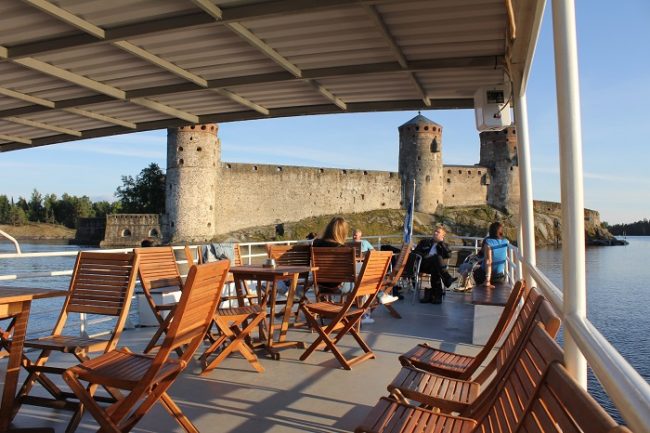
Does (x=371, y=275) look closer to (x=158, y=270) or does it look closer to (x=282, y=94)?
(x=158, y=270)

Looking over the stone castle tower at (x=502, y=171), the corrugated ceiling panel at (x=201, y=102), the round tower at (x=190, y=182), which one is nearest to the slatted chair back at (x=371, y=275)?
the corrugated ceiling panel at (x=201, y=102)

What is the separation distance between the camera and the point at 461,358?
2.41m

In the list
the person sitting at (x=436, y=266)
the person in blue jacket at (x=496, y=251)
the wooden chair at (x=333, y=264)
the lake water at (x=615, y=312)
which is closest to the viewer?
the wooden chair at (x=333, y=264)

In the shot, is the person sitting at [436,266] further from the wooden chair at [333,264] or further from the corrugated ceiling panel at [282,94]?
the corrugated ceiling panel at [282,94]

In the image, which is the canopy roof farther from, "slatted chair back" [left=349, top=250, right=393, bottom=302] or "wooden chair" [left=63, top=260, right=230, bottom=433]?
"wooden chair" [left=63, top=260, right=230, bottom=433]

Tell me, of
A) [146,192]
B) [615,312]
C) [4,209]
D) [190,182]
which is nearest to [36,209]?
[4,209]

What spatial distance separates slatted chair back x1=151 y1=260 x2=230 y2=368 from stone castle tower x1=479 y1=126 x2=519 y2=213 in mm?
44198

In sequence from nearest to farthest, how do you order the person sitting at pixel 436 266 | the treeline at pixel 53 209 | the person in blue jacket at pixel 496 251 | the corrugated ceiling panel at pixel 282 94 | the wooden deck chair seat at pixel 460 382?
the wooden deck chair seat at pixel 460 382 → the corrugated ceiling panel at pixel 282 94 → the person in blue jacket at pixel 496 251 → the person sitting at pixel 436 266 → the treeline at pixel 53 209

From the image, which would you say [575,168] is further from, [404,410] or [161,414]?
[161,414]

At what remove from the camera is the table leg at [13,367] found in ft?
6.59

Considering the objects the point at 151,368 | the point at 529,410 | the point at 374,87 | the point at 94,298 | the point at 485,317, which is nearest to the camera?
the point at 529,410

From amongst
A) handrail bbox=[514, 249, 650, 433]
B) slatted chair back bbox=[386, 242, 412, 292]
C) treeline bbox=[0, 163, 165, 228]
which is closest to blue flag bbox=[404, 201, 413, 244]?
slatted chair back bbox=[386, 242, 412, 292]

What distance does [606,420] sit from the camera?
0.67 meters

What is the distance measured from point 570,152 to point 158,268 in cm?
277
